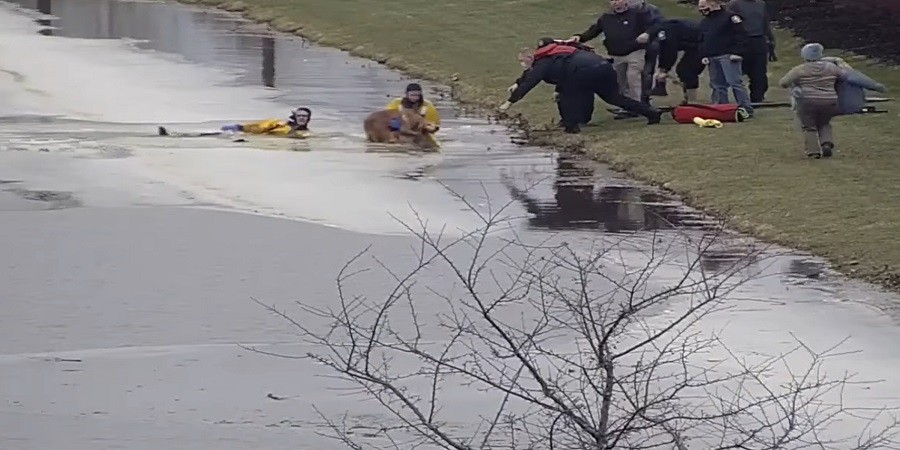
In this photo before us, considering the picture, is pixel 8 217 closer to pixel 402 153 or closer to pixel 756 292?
pixel 402 153

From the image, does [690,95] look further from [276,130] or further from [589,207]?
[589,207]

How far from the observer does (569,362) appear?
625cm

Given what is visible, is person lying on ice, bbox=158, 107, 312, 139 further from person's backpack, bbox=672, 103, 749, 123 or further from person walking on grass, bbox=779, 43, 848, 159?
person walking on grass, bbox=779, 43, 848, 159

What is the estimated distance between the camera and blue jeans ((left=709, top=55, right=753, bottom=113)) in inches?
782

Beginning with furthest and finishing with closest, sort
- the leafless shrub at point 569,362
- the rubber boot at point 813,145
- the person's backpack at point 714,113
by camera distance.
Result: the person's backpack at point 714,113 → the rubber boot at point 813,145 → the leafless shrub at point 569,362

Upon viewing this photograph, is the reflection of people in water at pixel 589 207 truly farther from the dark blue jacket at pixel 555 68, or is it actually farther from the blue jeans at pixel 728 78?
the blue jeans at pixel 728 78

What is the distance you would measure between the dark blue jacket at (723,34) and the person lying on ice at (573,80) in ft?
3.23

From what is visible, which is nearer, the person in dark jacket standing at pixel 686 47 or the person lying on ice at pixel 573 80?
the person lying on ice at pixel 573 80

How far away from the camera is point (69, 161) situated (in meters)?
17.3

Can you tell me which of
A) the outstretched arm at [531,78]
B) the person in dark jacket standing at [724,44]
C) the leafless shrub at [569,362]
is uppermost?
the person in dark jacket standing at [724,44]

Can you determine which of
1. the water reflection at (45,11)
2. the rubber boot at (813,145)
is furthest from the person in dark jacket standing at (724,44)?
the water reflection at (45,11)

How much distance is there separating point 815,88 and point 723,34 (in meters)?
3.74

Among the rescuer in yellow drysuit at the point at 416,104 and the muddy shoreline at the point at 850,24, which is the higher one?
the muddy shoreline at the point at 850,24

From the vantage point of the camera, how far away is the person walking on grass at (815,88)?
1612cm
